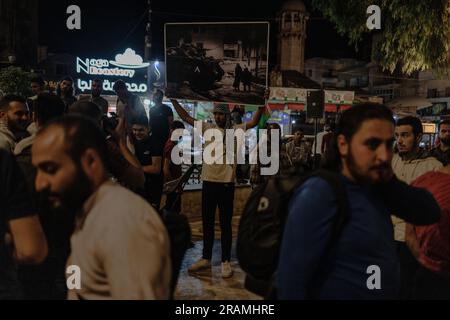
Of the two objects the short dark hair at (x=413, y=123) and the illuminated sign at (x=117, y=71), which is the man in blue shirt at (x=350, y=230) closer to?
the short dark hair at (x=413, y=123)

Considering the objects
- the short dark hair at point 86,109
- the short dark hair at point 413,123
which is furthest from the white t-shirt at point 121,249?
the short dark hair at point 413,123

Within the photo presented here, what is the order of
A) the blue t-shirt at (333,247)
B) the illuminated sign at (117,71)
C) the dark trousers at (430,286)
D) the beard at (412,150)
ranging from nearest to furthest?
the blue t-shirt at (333,247) < the dark trousers at (430,286) < the beard at (412,150) < the illuminated sign at (117,71)

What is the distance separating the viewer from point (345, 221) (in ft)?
6.28

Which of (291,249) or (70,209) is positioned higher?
(70,209)

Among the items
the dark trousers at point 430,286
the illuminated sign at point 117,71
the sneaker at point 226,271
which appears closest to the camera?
the dark trousers at point 430,286

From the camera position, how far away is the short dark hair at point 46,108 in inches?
145

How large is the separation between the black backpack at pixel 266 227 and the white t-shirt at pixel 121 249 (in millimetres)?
688

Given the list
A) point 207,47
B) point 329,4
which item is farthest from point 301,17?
point 207,47

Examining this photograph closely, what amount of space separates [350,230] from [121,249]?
991 mm

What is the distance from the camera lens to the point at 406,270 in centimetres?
361

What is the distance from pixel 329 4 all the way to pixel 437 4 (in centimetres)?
213

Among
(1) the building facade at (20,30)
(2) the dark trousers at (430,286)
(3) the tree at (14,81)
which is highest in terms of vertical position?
(1) the building facade at (20,30)
